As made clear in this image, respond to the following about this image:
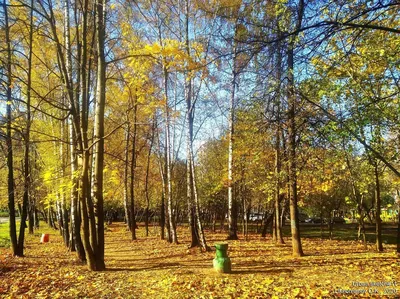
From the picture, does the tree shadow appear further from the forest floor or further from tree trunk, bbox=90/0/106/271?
tree trunk, bbox=90/0/106/271

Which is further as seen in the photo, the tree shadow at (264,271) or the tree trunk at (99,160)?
the tree trunk at (99,160)

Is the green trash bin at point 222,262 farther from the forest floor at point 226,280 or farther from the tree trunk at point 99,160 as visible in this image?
the tree trunk at point 99,160

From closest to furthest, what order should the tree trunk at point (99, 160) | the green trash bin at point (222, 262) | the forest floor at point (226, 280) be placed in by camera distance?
the forest floor at point (226, 280) → the green trash bin at point (222, 262) → the tree trunk at point (99, 160)

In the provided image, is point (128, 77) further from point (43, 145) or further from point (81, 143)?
point (43, 145)

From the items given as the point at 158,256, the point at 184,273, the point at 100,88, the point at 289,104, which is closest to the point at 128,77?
the point at 100,88

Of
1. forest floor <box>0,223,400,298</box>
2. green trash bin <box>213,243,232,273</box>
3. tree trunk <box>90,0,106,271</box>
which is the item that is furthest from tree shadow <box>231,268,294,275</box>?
tree trunk <box>90,0,106,271</box>

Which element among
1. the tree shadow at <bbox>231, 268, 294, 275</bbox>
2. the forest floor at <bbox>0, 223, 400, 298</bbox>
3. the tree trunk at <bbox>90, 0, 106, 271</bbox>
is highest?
the tree trunk at <bbox>90, 0, 106, 271</bbox>

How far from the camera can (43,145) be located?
19.4 meters

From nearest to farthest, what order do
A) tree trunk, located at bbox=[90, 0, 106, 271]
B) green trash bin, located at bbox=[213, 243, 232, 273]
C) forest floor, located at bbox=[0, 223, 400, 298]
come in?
forest floor, located at bbox=[0, 223, 400, 298]
green trash bin, located at bbox=[213, 243, 232, 273]
tree trunk, located at bbox=[90, 0, 106, 271]

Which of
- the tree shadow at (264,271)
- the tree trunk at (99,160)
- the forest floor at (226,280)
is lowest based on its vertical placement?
the tree shadow at (264,271)

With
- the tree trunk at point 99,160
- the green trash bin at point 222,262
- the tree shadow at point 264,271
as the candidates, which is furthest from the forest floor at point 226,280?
the tree trunk at point 99,160

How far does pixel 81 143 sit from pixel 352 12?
23.9ft

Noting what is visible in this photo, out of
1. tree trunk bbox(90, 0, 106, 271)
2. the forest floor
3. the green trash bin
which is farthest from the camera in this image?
tree trunk bbox(90, 0, 106, 271)

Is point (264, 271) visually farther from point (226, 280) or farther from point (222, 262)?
point (226, 280)
